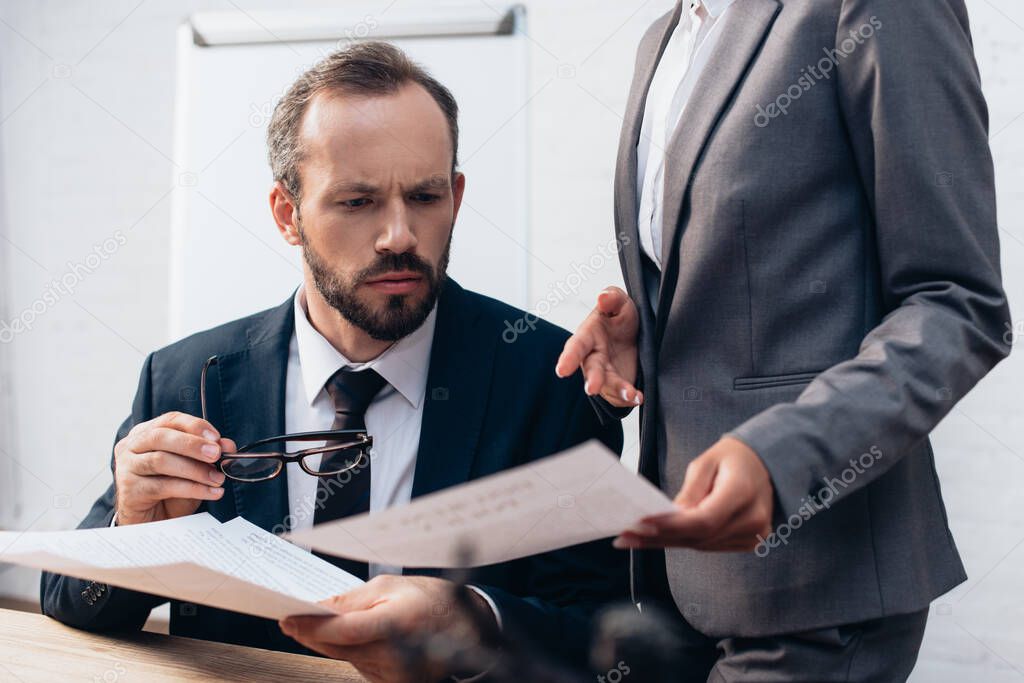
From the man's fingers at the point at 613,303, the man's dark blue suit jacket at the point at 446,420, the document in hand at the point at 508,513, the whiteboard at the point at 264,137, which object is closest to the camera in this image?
the document in hand at the point at 508,513

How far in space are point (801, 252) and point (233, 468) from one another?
2.27 ft

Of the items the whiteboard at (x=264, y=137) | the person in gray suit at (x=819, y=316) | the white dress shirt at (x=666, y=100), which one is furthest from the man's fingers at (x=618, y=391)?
the whiteboard at (x=264, y=137)

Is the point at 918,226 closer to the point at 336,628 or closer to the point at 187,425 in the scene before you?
the point at 336,628

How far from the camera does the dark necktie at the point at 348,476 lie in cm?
115

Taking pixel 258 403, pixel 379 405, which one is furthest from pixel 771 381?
pixel 258 403

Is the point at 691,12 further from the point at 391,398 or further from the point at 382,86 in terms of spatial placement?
the point at 391,398

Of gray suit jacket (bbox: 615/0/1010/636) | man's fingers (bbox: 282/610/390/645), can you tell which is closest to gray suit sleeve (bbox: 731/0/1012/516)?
gray suit jacket (bbox: 615/0/1010/636)

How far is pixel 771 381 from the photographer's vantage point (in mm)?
825

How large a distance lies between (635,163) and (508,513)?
22.0 inches

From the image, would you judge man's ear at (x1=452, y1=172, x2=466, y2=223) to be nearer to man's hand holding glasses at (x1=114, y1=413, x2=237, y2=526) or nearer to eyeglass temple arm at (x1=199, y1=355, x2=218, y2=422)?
eyeglass temple arm at (x1=199, y1=355, x2=218, y2=422)

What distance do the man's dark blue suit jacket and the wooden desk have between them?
6 centimetres

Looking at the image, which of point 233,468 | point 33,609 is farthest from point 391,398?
point 33,609

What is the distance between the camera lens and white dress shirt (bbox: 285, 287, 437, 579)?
1226 millimetres

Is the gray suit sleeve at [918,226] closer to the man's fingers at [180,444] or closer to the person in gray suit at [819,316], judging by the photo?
the person in gray suit at [819,316]
